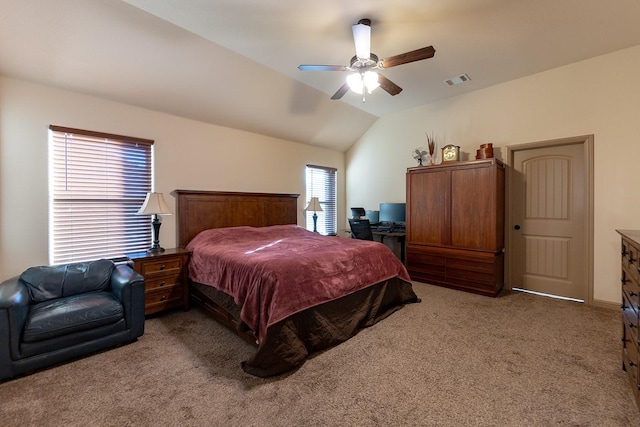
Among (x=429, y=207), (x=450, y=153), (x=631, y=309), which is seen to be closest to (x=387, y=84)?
(x=450, y=153)

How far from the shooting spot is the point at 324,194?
5898mm

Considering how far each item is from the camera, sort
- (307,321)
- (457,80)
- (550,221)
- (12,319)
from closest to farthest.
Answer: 1. (12,319)
2. (307,321)
3. (550,221)
4. (457,80)

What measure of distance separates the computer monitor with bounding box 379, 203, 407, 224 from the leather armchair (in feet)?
13.2

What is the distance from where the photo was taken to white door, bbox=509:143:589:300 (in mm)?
3557

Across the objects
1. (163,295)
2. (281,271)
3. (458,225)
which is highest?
(458,225)

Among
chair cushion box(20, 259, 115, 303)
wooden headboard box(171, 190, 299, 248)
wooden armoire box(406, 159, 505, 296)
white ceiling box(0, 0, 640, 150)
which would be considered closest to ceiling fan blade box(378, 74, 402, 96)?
white ceiling box(0, 0, 640, 150)

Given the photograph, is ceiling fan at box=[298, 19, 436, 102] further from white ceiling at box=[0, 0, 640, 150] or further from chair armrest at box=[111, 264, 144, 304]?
chair armrest at box=[111, 264, 144, 304]

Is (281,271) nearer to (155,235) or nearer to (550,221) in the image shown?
(155,235)

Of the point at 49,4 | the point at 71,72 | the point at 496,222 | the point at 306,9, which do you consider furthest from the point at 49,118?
the point at 496,222

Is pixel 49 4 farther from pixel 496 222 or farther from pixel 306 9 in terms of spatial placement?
pixel 496 222

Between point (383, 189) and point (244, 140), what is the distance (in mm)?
2805

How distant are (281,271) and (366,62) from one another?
2075 mm

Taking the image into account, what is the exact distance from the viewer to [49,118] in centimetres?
289

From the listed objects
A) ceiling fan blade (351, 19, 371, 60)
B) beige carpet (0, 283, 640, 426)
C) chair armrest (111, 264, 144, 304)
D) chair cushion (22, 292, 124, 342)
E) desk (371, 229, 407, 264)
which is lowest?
beige carpet (0, 283, 640, 426)
